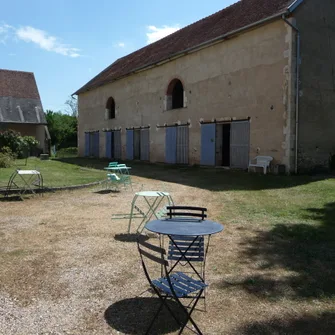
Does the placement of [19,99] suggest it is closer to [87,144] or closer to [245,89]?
[87,144]

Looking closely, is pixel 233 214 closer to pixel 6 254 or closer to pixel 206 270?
pixel 206 270

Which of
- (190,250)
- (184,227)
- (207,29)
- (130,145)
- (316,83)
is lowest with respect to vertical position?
(190,250)

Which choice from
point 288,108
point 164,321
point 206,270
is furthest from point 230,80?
point 164,321

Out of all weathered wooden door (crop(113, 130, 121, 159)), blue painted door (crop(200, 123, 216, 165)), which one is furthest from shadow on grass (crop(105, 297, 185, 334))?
weathered wooden door (crop(113, 130, 121, 159))

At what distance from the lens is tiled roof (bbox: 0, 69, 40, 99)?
2894 centimetres

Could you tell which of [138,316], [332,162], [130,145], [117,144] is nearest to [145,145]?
[130,145]

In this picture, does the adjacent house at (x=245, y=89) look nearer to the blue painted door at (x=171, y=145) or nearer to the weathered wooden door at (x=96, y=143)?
the blue painted door at (x=171, y=145)

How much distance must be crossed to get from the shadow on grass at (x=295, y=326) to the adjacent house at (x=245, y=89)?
9.93 m

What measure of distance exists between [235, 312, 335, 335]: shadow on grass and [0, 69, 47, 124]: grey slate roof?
88.2 feet

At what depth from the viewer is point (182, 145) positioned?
17.2 m

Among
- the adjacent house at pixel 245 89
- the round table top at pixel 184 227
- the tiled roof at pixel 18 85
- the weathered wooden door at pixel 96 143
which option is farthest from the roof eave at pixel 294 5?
the tiled roof at pixel 18 85

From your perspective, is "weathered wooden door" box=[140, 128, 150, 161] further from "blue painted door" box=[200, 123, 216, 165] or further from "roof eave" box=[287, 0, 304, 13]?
"roof eave" box=[287, 0, 304, 13]

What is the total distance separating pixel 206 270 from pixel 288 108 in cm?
964

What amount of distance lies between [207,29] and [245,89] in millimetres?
5189
